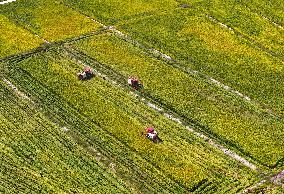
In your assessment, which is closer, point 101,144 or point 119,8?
point 101,144

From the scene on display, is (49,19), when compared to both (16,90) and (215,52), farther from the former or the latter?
(215,52)

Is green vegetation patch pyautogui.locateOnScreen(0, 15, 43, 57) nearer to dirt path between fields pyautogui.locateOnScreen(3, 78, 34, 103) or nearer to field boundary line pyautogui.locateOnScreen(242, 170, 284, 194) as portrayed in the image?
dirt path between fields pyautogui.locateOnScreen(3, 78, 34, 103)

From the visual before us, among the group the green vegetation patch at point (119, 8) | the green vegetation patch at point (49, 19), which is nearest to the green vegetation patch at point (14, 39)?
the green vegetation patch at point (49, 19)

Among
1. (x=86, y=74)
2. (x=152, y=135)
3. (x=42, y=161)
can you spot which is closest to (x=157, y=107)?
(x=152, y=135)

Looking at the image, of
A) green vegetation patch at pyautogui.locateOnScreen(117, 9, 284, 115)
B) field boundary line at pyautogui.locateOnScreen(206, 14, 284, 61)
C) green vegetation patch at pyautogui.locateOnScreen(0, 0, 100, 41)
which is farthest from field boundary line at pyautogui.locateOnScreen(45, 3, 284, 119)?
field boundary line at pyautogui.locateOnScreen(206, 14, 284, 61)

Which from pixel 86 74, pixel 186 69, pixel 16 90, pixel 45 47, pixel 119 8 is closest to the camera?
pixel 16 90
